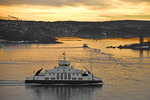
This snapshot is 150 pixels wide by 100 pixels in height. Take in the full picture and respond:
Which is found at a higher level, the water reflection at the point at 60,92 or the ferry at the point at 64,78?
the ferry at the point at 64,78

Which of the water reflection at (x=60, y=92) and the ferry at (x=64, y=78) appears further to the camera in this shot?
the ferry at (x=64, y=78)

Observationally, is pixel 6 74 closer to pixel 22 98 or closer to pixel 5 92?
pixel 5 92

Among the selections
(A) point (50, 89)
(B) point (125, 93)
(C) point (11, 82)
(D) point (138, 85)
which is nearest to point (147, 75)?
(D) point (138, 85)

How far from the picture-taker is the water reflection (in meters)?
30.8

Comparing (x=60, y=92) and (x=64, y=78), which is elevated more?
(x=64, y=78)

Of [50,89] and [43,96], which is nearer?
[43,96]

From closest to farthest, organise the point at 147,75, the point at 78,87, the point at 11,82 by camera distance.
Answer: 1. the point at 78,87
2. the point at 11,82
3. the point at 147,75

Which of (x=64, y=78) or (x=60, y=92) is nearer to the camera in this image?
(x=60, y=92)

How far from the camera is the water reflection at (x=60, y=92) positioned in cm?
3077

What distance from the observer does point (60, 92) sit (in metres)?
32.7

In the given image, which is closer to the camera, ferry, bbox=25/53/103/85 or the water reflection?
the water reflection

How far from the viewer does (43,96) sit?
3108 centimetres

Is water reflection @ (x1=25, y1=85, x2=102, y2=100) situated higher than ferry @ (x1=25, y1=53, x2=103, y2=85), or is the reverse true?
ferry @ (x1=25, y1=53, x2=103, y2=85)

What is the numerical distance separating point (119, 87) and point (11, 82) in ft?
46.5
